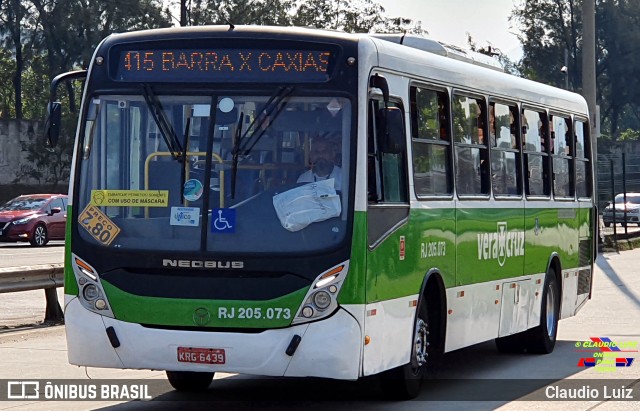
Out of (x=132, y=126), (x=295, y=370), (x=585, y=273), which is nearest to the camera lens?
(x=295, y=370)

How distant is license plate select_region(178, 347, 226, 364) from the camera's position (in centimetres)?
950

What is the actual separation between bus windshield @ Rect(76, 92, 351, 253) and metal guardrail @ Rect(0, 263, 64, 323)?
639 centimetres

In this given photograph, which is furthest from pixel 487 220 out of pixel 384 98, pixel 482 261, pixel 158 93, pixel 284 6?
pixel 284 6

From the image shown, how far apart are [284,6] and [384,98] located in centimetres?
6282

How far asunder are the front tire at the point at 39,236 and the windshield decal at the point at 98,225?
28645 mm

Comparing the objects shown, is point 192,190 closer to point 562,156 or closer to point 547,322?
point 547,322

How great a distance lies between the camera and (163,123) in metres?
9.95

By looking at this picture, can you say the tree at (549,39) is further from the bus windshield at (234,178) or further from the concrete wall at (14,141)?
the bus windshield at (234,178)

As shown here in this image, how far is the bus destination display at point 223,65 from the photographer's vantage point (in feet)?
32.3

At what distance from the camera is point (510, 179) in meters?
13.8

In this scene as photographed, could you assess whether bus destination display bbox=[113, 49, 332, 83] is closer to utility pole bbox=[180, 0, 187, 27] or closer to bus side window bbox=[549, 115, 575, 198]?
bus side window bbox=[549, 115, 575, 198]

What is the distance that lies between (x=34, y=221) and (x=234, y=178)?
96.8ft

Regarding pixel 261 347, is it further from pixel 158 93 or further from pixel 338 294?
pixel 158 93

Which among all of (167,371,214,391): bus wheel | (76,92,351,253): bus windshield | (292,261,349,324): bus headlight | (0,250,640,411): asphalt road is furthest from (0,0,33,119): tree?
(292,261,349,324): bus headlight
